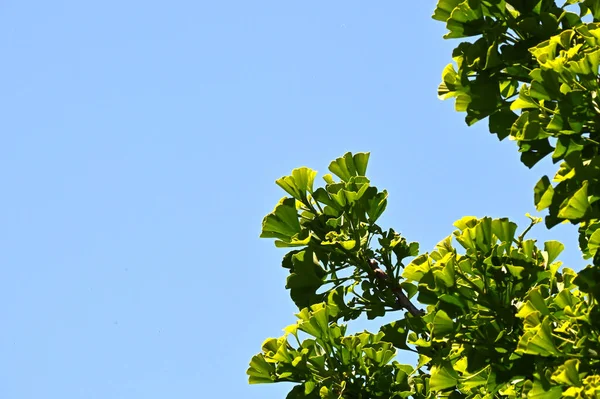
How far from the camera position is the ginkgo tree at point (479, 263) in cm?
417

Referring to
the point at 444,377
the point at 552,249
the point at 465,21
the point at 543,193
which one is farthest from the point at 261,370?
the point at 465,21

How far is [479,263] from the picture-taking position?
4.74 metres

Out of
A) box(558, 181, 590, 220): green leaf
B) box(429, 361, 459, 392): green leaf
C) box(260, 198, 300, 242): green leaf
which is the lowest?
box(429, 361, 459, 392): green leaf

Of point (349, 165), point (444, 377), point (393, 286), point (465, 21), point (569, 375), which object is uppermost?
point (465, 21)

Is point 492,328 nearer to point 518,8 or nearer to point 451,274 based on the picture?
point 451,274

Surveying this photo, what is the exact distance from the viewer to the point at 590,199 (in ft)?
13.9

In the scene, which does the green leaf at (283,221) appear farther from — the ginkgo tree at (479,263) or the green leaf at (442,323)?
the green leaf at (442,323)

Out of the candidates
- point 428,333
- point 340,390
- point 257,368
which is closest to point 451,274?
A: point 428,333

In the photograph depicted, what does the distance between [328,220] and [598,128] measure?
1.97 metres

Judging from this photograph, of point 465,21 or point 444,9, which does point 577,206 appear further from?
point 444,9

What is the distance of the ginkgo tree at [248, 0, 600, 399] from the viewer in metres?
4.17

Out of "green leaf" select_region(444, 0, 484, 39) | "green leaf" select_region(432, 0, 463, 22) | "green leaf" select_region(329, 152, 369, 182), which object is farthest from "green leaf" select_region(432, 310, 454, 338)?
"green leaf" select_region(432, 0, 463, 22)

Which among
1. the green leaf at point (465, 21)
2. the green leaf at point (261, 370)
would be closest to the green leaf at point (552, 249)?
the green leaf at point (465, 21)

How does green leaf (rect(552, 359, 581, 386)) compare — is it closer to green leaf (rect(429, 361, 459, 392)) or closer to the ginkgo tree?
the ginkgo tree
